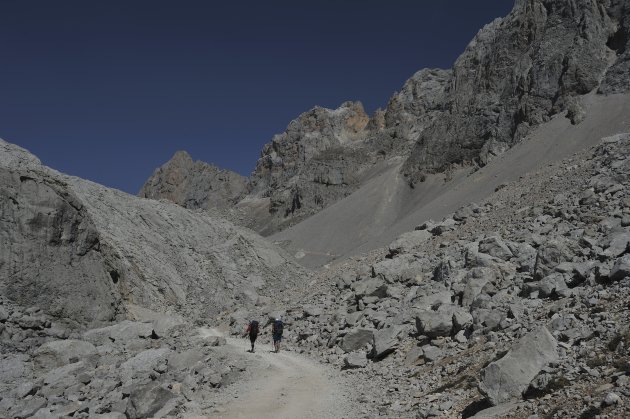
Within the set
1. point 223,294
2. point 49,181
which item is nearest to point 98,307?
point 49,181

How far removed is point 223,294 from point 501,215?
21.1 meters

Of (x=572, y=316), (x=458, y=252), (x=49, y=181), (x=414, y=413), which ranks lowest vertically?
(x=414, y=413)

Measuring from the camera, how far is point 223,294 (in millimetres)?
38094

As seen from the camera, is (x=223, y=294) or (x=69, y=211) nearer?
(x=69, y=211)

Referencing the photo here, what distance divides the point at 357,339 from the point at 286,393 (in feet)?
16.7

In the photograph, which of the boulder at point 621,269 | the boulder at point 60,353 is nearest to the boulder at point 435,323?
the boulder at point 621,269

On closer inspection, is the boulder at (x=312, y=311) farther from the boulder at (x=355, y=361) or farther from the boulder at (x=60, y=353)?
the boulder at (x=60, y=353)

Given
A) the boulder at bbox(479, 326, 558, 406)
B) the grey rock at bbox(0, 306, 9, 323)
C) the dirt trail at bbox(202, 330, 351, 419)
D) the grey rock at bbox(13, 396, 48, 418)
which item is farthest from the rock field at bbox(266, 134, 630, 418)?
the grey rock at bbox(0, 306, 9, 323)

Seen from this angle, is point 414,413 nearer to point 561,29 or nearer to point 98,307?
point 98,307

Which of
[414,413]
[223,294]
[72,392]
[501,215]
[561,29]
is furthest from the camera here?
[561,29]

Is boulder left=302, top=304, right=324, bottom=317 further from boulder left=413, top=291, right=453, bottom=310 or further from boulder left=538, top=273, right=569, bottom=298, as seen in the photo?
boulder left=538, top=273, right=569, bottom=298

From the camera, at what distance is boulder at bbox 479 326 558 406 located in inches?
402

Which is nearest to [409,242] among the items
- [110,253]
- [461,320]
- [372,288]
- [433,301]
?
[372,288]

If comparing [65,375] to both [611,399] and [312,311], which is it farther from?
[611,399]
